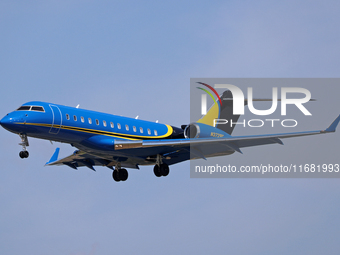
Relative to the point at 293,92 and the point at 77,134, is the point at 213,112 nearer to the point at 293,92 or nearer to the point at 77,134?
the point at 293,92

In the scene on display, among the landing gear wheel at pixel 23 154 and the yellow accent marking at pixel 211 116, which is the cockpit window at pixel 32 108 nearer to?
the landing gear wheel at pixel 23 154

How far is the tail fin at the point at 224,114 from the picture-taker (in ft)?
107

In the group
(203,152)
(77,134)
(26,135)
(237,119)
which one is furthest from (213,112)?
(26,135)

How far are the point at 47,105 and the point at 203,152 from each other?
27.4 ft

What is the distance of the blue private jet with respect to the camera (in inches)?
1005

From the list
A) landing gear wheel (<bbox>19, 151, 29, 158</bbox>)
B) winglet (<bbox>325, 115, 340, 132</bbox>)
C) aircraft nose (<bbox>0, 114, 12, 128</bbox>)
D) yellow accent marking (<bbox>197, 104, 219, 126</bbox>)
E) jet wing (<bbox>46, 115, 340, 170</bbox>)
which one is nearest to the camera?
winglet (<bbox>325, 115, 340, 132</bbox>)

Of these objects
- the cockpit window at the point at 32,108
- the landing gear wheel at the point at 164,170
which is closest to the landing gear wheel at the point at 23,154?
the cockpit window at the point at 32,108

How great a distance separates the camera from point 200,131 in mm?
29234

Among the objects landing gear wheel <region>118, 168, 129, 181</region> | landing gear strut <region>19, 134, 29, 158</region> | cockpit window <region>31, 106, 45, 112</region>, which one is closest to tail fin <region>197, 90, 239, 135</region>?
landing gear wheel <region>118, 168, 129, 181</region>

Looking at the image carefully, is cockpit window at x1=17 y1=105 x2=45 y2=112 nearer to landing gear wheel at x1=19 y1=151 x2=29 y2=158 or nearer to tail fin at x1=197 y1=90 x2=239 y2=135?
landing gear wheel at x1=19 y1=151 x2=29 y2=158

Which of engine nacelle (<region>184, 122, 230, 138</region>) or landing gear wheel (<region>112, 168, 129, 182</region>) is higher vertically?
engine nacelle (<region>184, 122, 230, 138</region>)

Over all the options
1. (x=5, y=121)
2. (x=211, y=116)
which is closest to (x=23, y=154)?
(x=5, y=121)

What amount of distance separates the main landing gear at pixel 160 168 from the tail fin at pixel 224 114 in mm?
3614

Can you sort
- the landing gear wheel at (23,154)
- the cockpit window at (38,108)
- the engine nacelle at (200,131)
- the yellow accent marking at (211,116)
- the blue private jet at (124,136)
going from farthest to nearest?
the yellow accent marking at (211,116) → the engine nacelle at (200,131) → the cockpit window at (38,108) → the blue private jet at (124,136) → the landing gear wheel at (23,154)
